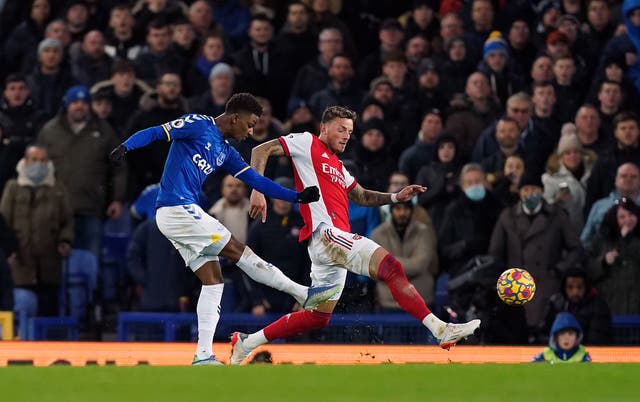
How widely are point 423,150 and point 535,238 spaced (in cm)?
200

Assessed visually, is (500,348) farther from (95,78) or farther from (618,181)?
(95,78)

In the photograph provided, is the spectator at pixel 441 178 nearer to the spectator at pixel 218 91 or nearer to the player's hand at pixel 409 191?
the spectator at pixel 218 91

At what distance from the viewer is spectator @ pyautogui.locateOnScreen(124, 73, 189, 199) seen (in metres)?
18.0

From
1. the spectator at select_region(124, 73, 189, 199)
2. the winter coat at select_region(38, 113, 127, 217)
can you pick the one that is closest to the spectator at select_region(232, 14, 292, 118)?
the spectator at select_region(124, 73, 189, 199)

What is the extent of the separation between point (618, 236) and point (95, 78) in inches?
275

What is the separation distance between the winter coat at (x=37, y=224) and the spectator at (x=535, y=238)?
4680mm

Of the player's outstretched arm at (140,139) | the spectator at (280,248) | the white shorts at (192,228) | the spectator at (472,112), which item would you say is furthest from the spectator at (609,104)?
the player's outstretched arm at (140,139)

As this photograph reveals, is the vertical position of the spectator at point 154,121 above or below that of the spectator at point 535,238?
above

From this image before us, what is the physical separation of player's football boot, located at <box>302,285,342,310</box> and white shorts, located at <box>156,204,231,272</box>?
0.85 meters

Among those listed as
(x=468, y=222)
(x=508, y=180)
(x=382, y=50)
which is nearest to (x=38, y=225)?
(x=468, y=222)

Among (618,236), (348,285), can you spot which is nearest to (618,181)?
(618,236)

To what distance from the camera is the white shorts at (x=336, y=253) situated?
12.9m

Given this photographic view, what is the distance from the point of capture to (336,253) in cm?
1295

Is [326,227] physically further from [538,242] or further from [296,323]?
[538,242]
